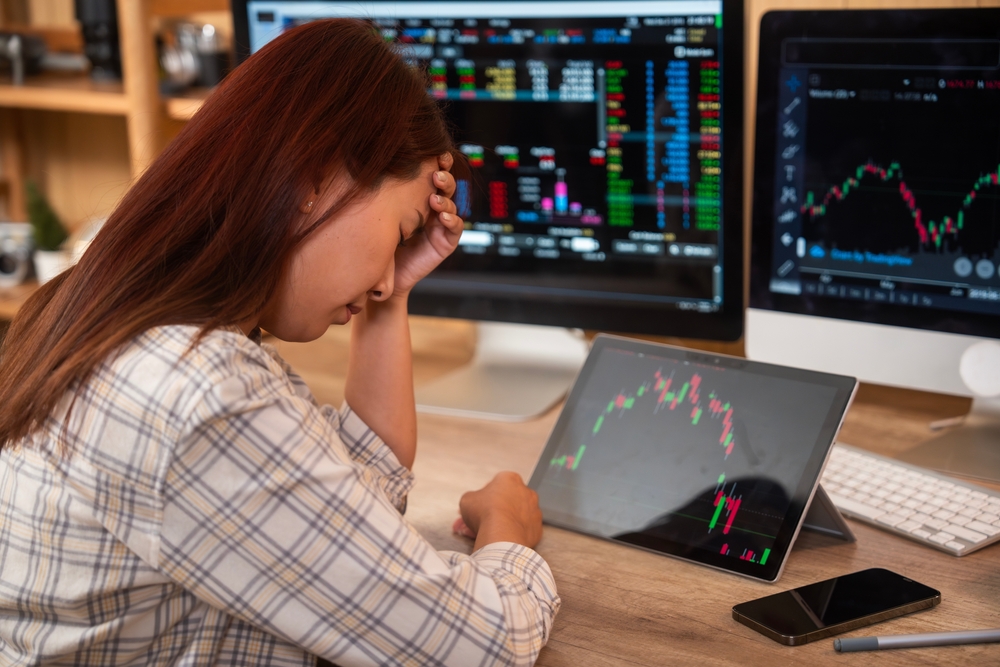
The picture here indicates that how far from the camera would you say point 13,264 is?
1921 millimetres

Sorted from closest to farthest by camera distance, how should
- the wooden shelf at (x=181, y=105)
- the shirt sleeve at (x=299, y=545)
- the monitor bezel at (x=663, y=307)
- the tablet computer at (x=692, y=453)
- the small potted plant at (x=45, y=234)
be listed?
the shirt sleeve at (x=299, y=545) → the tablet computer at (x=692, y=453) → the monitor bezel at (x=663, y=307) → the wooden shelf at (x=181, y=105) → the small potted plant at (x=45, y=234)

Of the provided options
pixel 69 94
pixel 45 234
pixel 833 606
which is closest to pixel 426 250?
pixel 833 606

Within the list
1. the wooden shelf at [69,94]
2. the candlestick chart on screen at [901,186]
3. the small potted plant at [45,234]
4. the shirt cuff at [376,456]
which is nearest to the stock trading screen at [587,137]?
the candlestick chart on screen at [901,186]

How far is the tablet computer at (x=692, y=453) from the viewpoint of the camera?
87cm

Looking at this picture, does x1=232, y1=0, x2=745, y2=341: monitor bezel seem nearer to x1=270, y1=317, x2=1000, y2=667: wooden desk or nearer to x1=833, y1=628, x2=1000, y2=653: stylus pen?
x1=270, y1=317, x2=1000, y2=667: wooden desk

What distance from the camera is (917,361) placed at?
3.57ft

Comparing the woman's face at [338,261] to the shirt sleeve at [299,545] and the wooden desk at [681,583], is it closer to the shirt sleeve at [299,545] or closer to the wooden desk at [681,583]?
the shirt sleeve at [299,545]

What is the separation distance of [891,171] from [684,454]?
0.42 m

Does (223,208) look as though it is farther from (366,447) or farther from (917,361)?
(917,361)

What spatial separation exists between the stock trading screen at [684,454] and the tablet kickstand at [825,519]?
0.12 feet

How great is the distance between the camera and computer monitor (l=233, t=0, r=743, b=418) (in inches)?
45.3

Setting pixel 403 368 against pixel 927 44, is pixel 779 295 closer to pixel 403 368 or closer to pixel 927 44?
pixel 927 44

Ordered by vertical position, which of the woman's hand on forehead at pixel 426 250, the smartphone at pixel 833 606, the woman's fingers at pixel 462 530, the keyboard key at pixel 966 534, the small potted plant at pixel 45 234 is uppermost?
the woman's hand on forehead at pixel 426 250

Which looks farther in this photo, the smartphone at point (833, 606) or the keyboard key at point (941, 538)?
the keyboard key at point (941, 538)
